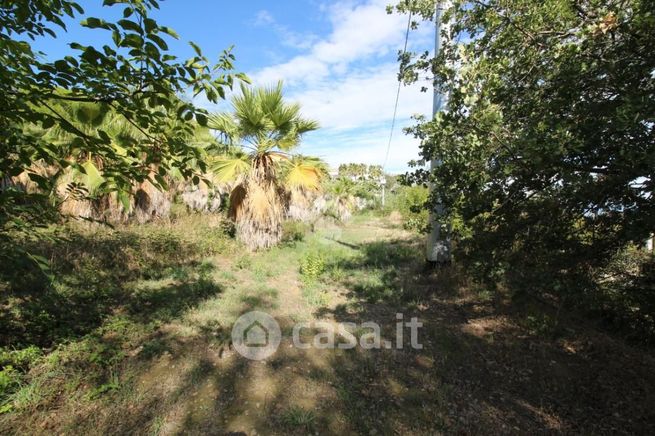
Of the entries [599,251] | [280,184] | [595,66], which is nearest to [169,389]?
[599,251]

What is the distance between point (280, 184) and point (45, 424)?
6556 millimetres

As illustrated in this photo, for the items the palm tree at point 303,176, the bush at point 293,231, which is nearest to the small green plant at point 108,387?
the palm tree at point 303,176

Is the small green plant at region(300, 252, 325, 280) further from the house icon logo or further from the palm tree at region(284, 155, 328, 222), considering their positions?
the palm tree at region(284, 155, 328, 222)

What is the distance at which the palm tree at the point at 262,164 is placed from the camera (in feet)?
24.6

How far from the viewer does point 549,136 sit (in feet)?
7.30

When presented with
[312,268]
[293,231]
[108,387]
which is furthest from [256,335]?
[293,231]

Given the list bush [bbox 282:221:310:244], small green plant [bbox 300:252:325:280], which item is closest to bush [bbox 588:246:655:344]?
small green plant [bbox 300:252:325:280]

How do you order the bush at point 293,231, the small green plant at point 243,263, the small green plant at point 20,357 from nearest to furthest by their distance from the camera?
the small green plant at point 20,357, the small green plant at point 243,263, the bush at point 293,231

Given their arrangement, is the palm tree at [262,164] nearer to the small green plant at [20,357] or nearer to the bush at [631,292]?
the small green plant at [20,357]

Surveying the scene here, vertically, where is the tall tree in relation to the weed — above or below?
above
